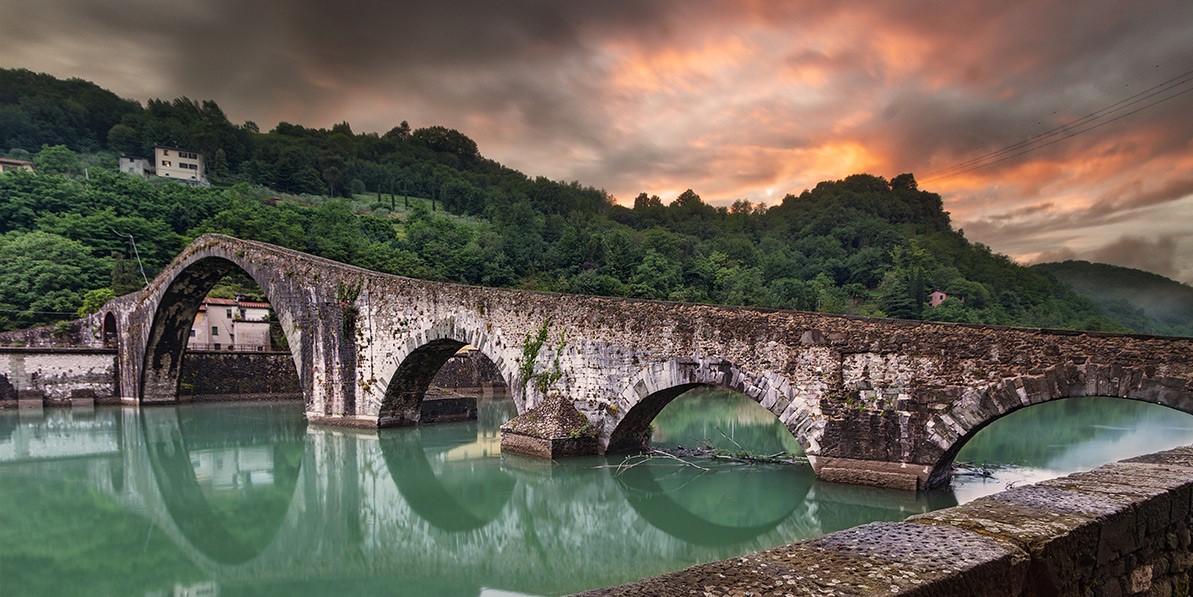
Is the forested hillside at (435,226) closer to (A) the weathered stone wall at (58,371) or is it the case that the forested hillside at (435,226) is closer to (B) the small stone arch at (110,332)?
(B) the small stone arch at (110,332)

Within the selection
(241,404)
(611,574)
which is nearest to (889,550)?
(611,574)

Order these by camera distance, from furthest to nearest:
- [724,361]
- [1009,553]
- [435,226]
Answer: [435,226], [724,361], [1009,553]

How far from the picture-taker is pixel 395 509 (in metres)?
10.3

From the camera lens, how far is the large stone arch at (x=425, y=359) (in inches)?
554

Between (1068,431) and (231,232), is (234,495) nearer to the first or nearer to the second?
(1068,431)

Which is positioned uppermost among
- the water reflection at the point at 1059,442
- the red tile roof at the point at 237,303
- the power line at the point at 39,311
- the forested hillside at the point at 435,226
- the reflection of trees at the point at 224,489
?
the forested hillside at the point at 435,226

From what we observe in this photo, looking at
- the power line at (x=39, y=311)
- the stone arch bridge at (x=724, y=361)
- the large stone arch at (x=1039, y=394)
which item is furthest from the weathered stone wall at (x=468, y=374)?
the large stone arch at (x=1039, y=394)

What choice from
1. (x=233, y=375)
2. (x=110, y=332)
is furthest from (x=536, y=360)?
(x=110, y=332)

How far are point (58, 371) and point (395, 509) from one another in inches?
818

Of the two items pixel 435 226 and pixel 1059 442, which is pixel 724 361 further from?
pixel 435 226

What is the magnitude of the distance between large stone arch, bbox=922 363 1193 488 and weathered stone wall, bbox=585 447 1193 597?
Result: 18.8ft

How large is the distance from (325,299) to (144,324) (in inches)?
463

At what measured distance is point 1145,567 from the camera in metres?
2.79

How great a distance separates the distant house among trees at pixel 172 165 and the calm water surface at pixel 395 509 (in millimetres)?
58588
